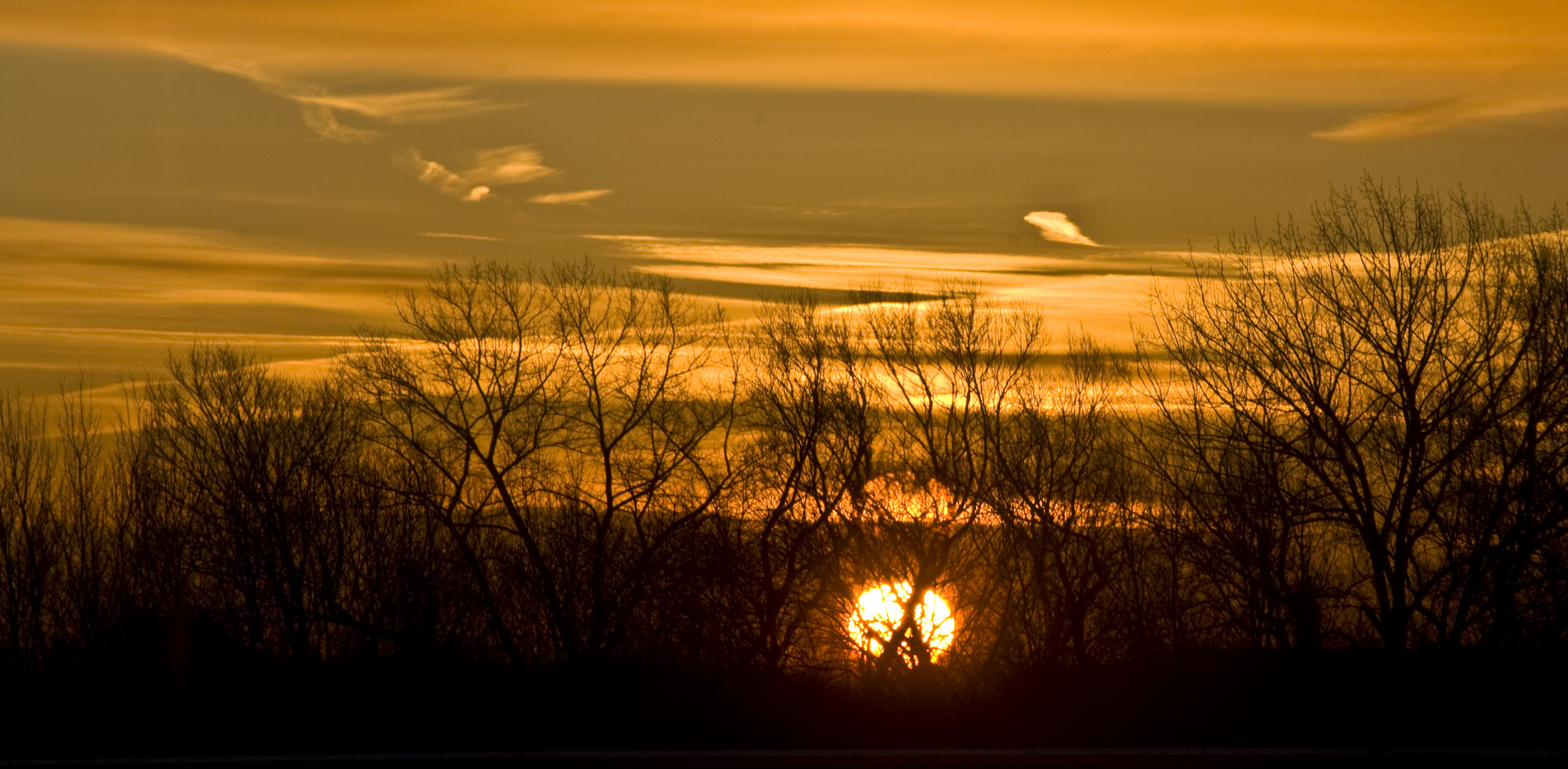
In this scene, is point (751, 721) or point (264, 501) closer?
point (751, 721)

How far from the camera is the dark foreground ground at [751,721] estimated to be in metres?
7.83

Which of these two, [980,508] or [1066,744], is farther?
[980,508]

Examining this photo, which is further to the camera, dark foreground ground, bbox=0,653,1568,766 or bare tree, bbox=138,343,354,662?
bare tree, bbox=138,343,354,662

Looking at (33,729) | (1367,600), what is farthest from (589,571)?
(33,729)

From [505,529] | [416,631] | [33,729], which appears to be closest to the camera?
[33,729]

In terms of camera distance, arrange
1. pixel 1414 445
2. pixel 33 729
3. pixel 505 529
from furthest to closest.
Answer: pixel 505 529 → pixel 1414 445 → pixel 33 729

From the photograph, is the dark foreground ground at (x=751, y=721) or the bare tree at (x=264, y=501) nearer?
the dark foreground ground at (x=751, y=721)

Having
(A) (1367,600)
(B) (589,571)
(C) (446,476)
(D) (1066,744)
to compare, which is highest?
(C) (446,476)

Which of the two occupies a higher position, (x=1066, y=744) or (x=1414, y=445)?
(x=1414, y=445)

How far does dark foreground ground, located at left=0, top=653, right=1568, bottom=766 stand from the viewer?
25.7ft

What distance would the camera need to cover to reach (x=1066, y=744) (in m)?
10.6

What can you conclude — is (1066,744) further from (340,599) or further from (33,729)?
(340,599)

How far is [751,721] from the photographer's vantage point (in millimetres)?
11156

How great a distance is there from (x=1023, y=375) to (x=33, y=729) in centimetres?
2695
